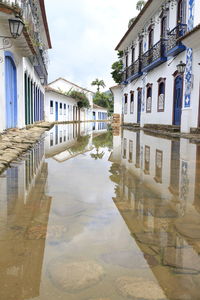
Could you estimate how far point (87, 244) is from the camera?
2186mm

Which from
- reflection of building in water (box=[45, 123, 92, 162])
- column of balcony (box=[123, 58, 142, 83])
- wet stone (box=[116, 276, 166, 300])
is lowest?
wet stone (box=[116, 276, 166, 300])

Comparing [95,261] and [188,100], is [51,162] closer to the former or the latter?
[95,261]

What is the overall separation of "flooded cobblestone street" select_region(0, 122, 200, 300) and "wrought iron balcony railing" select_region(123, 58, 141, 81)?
19.1m

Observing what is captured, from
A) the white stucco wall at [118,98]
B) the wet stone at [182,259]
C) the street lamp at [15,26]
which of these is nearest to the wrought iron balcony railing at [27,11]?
the street lamp at [15,26]

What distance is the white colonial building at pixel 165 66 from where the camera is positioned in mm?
13055

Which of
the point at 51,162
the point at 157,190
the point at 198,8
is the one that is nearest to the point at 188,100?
the point at 198,8

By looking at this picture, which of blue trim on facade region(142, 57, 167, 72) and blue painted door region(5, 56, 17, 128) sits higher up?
blue trim on facade region(142, 57, 167, 72)

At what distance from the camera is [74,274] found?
1.78 meters

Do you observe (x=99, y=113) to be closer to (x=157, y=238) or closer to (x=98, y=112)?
(x=98, y=112)

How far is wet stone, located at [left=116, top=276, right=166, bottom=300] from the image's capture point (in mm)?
1573

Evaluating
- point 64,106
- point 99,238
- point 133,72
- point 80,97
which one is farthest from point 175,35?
point 80,97

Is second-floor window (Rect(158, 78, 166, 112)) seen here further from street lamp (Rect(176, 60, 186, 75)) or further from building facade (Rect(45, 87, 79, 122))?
building facade (Rect(45, 87, 79, 122))

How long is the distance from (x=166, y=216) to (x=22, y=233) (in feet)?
4.35

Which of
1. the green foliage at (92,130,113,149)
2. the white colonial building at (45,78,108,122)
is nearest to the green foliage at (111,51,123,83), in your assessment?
the white colonial building at (45,78,108,122)
